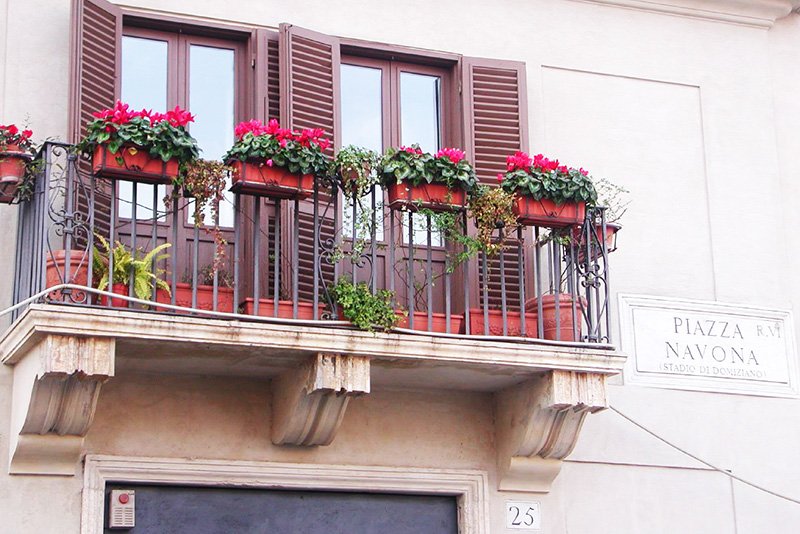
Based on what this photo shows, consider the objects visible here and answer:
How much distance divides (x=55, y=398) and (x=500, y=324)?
2.69 m

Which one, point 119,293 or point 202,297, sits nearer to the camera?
point 119,293

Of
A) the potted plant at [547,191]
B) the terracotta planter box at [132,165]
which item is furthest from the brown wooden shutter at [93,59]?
the potted plant at [547,191]

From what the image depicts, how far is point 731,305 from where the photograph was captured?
34.6 feet

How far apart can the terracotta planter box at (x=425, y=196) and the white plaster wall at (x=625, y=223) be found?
1.26 meters

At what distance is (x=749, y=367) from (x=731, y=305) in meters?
0.44

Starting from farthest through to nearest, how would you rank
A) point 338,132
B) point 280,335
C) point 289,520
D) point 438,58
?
point 438,58, point 338,132, point 289,520, point 280,335

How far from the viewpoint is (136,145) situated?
8.45m

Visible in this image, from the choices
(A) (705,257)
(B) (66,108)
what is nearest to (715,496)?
(A) (705,257)

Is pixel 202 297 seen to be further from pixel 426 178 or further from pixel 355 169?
pixel 426 178

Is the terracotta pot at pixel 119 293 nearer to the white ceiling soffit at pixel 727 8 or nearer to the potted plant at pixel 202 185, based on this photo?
the potted plant at pixel 202 185

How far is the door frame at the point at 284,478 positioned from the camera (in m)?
8.73

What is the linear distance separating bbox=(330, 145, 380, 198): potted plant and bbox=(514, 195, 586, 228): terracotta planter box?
2.92 feet

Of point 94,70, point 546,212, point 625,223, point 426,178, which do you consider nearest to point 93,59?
point 94,70

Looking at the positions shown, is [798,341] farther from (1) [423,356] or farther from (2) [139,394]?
(2) [139,394]
